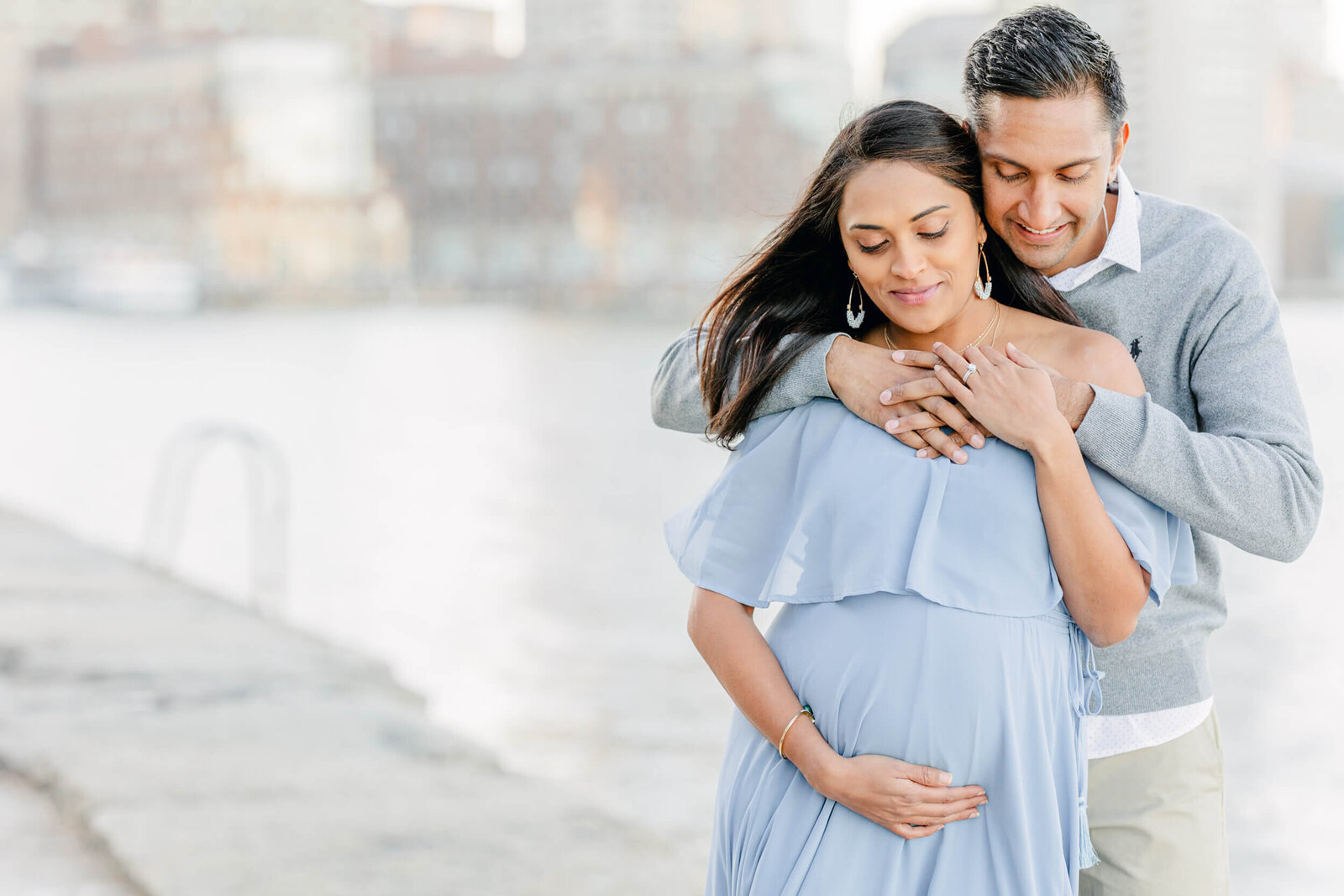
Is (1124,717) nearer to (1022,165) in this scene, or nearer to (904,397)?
(904,397)

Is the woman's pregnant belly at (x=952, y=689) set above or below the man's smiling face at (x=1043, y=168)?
below

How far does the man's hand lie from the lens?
47.0 inches

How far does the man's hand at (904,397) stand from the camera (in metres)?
1.19

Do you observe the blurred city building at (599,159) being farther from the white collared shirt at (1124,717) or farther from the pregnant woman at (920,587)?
the pregnant woman at (920,587)

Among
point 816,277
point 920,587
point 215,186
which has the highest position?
point 816,277

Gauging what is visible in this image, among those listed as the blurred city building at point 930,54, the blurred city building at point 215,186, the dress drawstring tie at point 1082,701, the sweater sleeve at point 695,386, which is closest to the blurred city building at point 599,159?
the blurred city building at point 215,186

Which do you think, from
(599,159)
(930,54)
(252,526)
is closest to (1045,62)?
(252,526)

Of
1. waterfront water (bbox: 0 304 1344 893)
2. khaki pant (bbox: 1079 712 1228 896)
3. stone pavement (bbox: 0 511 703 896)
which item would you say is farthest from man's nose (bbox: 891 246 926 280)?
waterfront water (bbox: 0 304 1344 893)

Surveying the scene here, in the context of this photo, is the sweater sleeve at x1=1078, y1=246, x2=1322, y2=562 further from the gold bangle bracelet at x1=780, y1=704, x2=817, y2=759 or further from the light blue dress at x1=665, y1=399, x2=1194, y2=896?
the gold bangle bracelet at x1=780, y1=704, x2=817, y2=759

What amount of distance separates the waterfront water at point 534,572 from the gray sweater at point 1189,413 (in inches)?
51.8

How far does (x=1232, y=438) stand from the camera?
1212 mm

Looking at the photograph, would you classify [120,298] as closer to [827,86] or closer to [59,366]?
[827,86]

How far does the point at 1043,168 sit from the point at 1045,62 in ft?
0.29

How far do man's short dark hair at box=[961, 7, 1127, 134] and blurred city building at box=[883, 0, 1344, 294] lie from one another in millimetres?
61088
